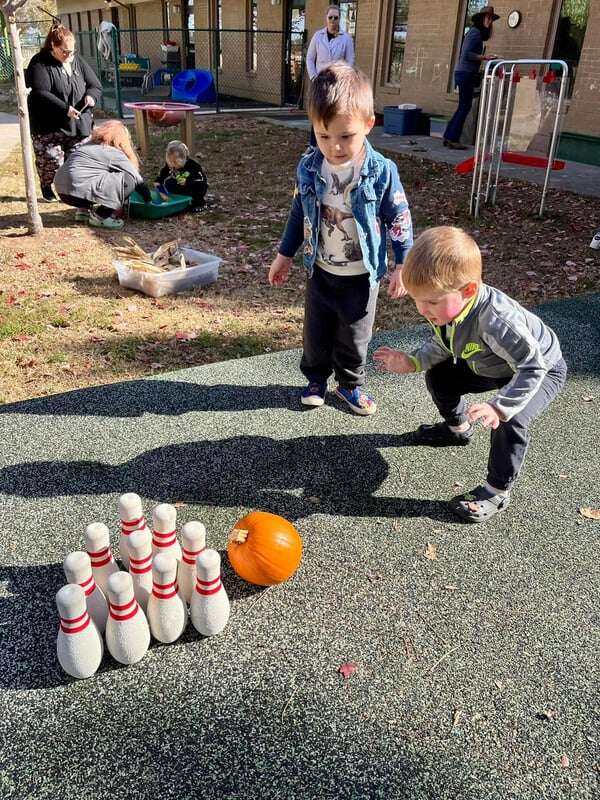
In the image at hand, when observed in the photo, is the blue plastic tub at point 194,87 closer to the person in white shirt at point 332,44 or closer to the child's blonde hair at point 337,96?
the person in white shirt at point 332,44

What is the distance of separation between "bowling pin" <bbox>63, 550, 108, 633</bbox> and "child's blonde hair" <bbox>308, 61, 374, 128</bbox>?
6.33 feet

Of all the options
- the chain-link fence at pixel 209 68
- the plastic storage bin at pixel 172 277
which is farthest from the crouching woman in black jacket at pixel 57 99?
the chain-link fence at pixel 209 68

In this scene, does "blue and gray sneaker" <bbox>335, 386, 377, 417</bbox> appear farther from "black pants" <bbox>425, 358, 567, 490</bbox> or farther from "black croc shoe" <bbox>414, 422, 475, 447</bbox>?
"black pants" <bbox>425, 358, 567, 490</bbox>

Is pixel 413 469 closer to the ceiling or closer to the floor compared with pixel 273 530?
closer to the floor

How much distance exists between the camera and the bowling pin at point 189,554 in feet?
6.78

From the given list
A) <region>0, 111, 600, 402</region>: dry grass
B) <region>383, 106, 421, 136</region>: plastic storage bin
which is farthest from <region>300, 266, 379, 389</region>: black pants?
<region>383, 106, 421, 136</region>: plastic storage bin

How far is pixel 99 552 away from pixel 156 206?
5.87 metres

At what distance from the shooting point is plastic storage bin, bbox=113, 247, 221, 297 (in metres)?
5.15

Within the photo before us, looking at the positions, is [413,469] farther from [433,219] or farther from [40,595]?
[433,219]

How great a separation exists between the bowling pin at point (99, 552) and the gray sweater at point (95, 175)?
5477 mm

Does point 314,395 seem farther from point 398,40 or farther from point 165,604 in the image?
point 398,40

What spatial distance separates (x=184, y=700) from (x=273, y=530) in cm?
62

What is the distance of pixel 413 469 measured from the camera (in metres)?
3.06

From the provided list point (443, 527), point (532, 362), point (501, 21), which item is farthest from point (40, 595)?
point (501, 21)
